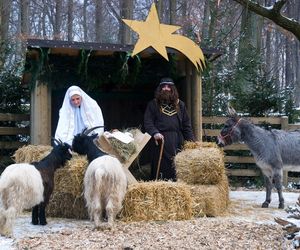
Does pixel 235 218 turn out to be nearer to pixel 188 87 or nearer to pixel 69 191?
pixel 69 191

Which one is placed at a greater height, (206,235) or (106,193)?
(106,193)

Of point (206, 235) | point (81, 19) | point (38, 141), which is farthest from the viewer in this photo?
point (81, 19)

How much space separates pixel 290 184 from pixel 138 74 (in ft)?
14.6

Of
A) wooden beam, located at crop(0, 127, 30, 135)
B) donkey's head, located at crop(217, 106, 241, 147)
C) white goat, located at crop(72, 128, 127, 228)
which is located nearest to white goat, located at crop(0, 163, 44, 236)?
white goat, located at crop(72, 128, 127, 228)

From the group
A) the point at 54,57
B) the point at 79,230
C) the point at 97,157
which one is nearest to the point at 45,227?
the point at 79,230

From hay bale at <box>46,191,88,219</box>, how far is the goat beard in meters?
2.22

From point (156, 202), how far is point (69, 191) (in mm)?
1177

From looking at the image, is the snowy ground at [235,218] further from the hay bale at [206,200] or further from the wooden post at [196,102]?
the wooden post at [196,102]

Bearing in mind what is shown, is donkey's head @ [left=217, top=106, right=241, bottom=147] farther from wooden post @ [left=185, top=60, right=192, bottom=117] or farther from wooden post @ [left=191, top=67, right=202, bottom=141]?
wooden post @ [left=185, top=60, right=192, bottom=117]

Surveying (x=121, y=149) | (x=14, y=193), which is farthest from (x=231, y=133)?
(x=14, y=193)

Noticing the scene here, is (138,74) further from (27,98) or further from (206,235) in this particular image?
(206,235)

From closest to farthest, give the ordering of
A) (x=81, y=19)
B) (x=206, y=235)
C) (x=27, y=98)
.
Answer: (x=206, y=235), (x=27, y=98), (x=81, y=19)

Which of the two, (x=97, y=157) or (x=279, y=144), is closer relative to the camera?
(x=97, y=157)

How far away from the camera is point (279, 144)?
337 inches
